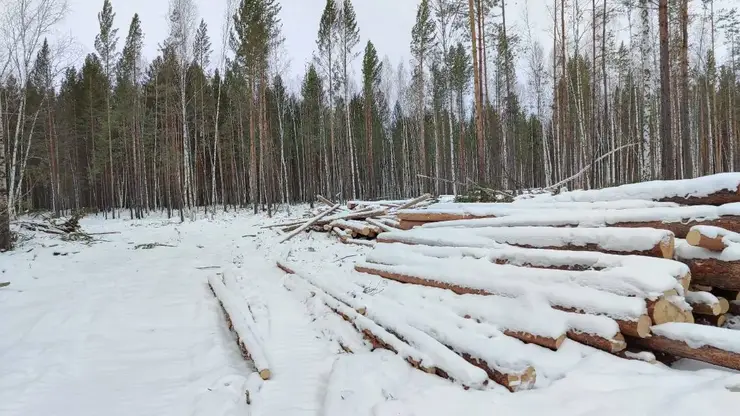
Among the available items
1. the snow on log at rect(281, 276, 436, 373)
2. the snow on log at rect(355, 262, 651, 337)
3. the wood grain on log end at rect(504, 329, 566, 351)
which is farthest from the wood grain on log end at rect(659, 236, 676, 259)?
the snow on log at rect(281, 276, 436, 373)

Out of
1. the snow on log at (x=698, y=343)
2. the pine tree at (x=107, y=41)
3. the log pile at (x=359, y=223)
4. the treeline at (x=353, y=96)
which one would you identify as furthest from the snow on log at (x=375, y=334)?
the pine tree at (x=107, y=41)

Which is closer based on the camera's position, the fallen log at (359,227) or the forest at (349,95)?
the fallen log at (359,227)

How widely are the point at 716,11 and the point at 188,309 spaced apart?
3162 centimetres

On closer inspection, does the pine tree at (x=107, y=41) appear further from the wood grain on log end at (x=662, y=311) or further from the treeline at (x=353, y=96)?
the wood grain on log end at (x=662, y=311)

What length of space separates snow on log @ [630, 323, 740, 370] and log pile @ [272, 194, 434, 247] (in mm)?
5697

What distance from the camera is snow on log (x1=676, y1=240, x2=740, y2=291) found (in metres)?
3.19

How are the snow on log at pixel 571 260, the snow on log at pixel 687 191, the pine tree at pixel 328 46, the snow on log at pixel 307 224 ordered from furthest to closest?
the pine tree at pixel 328 46 → the snow on log at pixel 307 224 → the snow on log at pixel 687 191 → the snow on log at pixel 571 260

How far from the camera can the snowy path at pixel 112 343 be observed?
3.06 meters

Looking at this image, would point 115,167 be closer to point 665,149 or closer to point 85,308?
point 85,308

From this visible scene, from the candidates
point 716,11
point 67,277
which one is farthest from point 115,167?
point 716,11

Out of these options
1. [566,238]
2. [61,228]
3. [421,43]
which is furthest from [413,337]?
[421,43]

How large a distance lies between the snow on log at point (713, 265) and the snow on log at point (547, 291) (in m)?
1.10

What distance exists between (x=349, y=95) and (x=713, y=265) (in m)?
25.2

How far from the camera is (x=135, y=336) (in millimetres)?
4434
